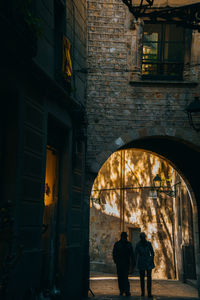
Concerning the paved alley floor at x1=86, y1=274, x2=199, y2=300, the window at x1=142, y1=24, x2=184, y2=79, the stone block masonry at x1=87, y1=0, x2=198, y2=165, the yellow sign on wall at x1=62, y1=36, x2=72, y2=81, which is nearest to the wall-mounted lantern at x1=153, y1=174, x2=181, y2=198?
the paved alley floor at x1=86, y1=274, x2=199, y2=300

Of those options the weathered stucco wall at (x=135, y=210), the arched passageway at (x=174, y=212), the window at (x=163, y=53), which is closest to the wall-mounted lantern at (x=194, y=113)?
the arched passageway at (x=174, y=212)

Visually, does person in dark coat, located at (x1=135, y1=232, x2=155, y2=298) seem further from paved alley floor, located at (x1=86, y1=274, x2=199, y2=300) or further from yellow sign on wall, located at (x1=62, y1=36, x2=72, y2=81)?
yellow sign on wall, located at (x1=62, y1=36, x2=72, y2=81)

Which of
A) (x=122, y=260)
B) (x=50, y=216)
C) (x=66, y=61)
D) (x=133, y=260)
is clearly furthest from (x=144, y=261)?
(x=66, y=61)

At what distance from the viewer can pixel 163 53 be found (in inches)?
425

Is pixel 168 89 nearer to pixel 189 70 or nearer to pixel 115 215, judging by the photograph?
pixel 189 70

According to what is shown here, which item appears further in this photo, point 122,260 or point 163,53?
point 163,53

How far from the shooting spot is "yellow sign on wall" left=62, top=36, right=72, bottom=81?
8.08 meters

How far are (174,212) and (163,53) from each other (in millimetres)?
7496

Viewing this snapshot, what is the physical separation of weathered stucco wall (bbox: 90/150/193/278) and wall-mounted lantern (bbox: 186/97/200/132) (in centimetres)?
516

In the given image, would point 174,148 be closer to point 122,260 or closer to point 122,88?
point 122,88

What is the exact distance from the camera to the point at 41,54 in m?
7.03

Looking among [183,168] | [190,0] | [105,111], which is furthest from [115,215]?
[190,0]

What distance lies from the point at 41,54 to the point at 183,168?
6470 millimetres

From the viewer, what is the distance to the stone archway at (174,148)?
400 inches
